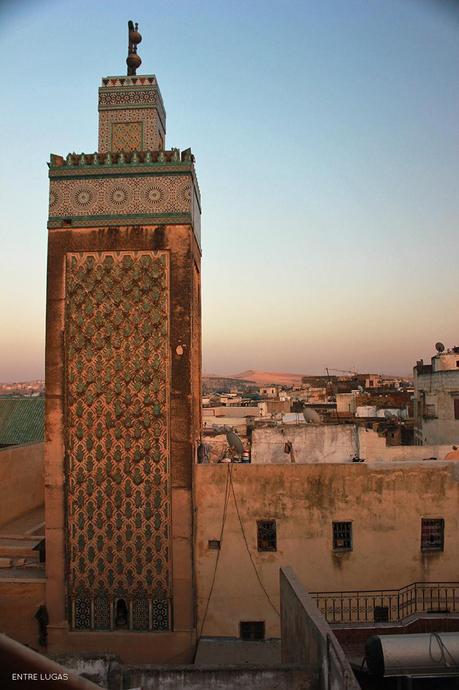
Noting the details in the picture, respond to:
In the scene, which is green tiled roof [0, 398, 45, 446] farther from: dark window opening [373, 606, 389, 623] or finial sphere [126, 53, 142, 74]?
dark window opening [373, 606, 389, 623]

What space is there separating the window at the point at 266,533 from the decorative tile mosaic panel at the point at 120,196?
5183 mm

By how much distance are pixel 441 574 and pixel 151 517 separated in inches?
188

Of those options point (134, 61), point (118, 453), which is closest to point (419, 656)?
point (118, 453)

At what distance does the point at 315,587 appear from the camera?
9.70 meters

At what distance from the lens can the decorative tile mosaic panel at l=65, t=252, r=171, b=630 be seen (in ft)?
30.4

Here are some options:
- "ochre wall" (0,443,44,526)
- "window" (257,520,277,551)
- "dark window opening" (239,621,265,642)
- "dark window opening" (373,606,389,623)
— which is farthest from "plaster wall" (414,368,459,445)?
"ochre wall" (0,443,44,526)

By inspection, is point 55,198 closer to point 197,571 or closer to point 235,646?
point 197,571

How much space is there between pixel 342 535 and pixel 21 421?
55.8ft

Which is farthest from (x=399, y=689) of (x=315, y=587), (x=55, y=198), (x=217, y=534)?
(x=55, y=198)

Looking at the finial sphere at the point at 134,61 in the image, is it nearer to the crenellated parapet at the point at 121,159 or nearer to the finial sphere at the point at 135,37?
the finial sphere at the point at 135,37

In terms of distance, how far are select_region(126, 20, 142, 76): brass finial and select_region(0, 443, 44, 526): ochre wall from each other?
8594 millimetres

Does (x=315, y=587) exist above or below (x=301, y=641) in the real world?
below

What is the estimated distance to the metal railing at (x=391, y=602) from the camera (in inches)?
377

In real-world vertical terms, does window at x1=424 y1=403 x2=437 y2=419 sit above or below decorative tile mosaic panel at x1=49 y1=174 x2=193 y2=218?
below
